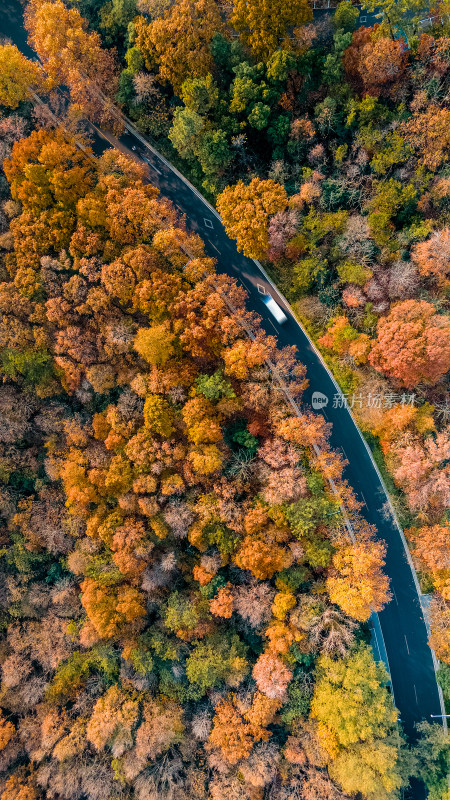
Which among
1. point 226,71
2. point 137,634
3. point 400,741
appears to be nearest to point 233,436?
point 137,634

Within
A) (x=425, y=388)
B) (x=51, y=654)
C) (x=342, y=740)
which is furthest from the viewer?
(x=51, y=654)

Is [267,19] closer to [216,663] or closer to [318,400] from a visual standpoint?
[318,400]

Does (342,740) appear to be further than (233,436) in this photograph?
No

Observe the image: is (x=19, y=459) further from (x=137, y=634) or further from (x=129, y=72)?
(x=129, y=72)

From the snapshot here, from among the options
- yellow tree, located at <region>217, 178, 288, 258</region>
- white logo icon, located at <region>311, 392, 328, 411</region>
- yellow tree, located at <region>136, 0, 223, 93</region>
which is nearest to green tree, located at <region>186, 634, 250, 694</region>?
white logo icon, located at <region>311, 392, 328, 411</region>

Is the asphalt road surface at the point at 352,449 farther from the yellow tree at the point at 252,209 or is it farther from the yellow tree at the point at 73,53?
the yellow tree at the point at 252,209

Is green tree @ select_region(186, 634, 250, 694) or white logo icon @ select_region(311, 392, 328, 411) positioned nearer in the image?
green tree @ select_region(186, 634, 250, 694)

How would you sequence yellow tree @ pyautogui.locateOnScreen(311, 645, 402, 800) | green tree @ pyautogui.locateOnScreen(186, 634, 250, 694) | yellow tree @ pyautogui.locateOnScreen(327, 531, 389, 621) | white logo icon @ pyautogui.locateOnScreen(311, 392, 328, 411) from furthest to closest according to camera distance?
white logo icon @ pyautogui.locateOnScreen(311, 392, 328, 411)
green tree @ pyautogui.locateOnScreen(186, 634, 250, 694)
yellow tree @ pyautogui.locateOnScreen(327, 531, 389, 621)
yellow tree @ pyautogui.locateOnScreen(311, 645, 402, 800)

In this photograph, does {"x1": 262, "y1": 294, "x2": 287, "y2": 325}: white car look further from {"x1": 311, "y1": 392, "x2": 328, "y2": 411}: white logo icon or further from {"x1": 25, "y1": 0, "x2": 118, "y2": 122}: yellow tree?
{"x1": 25, "y1": 0, "x2": 118, "y2": 122}: yellow tree
